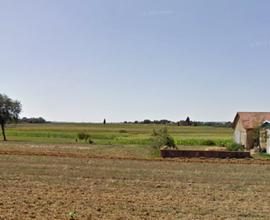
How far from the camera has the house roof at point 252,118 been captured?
6601cm

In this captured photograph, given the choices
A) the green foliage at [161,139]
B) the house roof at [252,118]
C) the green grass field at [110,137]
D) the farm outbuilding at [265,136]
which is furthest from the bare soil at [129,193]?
the house roof at [252,118]

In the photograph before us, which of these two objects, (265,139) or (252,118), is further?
(252,118)

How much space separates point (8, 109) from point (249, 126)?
44.0 m

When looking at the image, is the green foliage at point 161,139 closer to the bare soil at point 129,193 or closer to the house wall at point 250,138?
the house wall at point 250,138

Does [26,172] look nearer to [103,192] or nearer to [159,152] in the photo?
[103,192]

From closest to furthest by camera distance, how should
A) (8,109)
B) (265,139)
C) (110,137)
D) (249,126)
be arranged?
1. (265,139)
2. (249,126)
3. (8,109)
4. (110,137)

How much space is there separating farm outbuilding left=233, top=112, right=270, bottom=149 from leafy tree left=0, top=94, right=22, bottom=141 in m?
39.7

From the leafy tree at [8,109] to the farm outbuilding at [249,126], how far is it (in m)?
39.7

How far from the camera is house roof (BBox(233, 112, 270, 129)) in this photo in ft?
217

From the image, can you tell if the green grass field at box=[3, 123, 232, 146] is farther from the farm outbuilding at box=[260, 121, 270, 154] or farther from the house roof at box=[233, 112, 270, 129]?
the farm outbuilding at box=[260, 121, 270, 154]

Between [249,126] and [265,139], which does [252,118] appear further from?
[265,139]

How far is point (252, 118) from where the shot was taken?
68.4 meters

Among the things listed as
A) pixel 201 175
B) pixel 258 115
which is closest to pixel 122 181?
pixel 201 175

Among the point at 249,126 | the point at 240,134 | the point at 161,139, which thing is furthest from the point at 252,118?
the point at 161,139
